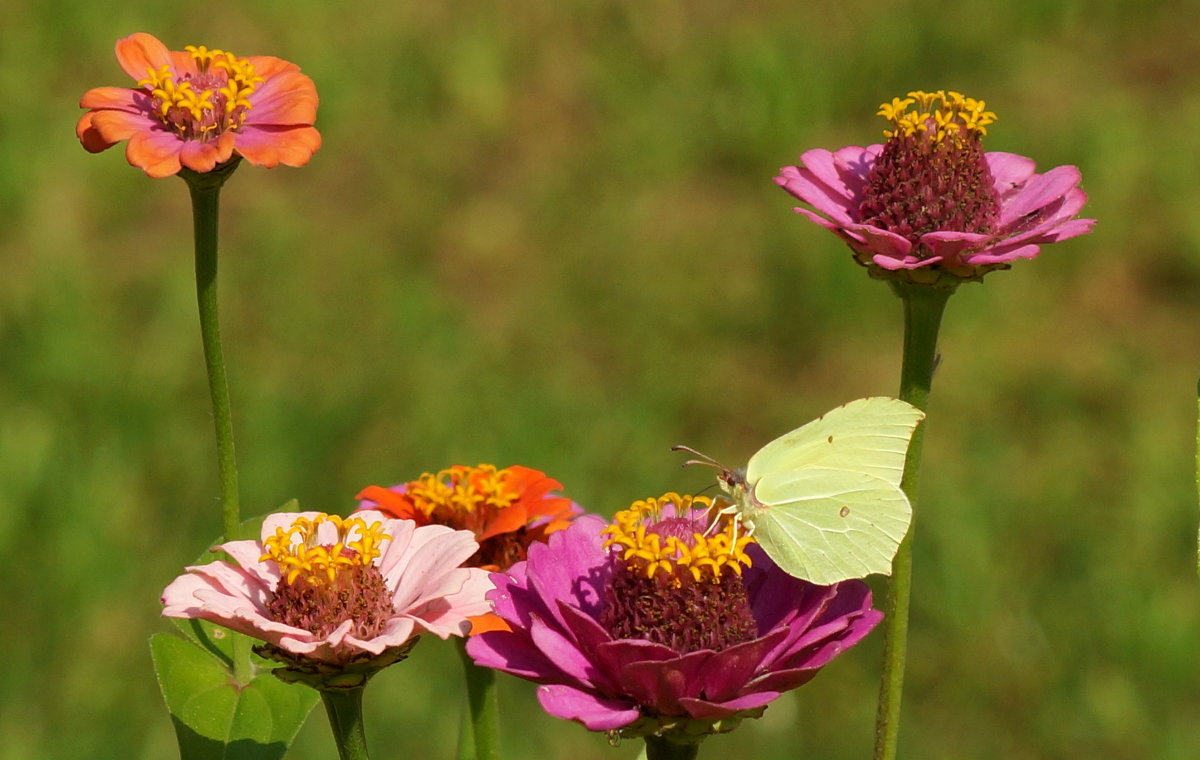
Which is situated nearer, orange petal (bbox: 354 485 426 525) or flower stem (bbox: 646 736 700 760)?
flower stem (bbox: 646 736 700 760)

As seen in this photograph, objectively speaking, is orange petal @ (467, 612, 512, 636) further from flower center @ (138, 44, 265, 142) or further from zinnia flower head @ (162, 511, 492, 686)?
flower center @ (138, 44, 265, 142)

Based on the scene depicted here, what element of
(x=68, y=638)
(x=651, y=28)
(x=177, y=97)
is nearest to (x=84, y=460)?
(x=68, y=638)

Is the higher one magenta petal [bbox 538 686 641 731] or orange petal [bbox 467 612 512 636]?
orange petal [bbox 467 612 512 636]

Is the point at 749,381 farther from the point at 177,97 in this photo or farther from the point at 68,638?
the point at 177,97

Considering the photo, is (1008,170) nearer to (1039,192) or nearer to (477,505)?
(1039,192)

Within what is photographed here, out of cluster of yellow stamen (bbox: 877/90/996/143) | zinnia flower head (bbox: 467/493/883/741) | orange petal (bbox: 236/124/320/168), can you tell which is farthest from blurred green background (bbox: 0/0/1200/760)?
orange petal (bbox: 236/124/320/168)

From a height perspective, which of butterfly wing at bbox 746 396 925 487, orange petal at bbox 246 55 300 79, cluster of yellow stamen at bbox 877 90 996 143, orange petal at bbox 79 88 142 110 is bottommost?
butterfly wing at bbox 746 396 925 487

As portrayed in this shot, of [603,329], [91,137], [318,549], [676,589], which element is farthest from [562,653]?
[603,329]
